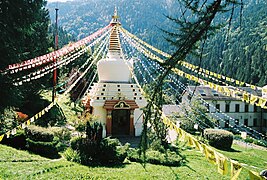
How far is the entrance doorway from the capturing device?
18875 mm

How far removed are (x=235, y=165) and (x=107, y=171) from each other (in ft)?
20.5

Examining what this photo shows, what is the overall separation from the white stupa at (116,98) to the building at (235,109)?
21.3 metres

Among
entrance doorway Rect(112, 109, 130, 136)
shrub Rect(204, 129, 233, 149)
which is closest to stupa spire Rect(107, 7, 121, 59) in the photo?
entrance doorway Rect(112, 109, 130, 136)

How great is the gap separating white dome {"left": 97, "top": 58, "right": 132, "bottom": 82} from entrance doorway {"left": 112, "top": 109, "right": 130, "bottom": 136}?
1.88m

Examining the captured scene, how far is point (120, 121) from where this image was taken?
19234 mm

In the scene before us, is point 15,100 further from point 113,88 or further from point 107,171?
point 113,88

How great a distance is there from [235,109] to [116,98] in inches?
1127

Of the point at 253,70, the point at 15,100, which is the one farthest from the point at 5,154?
the point at 253,70

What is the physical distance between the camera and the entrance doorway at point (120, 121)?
61.9ft

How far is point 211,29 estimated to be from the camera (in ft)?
10.8

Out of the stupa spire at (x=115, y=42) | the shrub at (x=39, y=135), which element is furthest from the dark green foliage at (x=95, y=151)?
the stupa spire at (x=115, y=42)

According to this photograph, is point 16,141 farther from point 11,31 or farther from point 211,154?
point 211,154

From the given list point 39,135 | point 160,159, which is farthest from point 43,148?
point 160,159

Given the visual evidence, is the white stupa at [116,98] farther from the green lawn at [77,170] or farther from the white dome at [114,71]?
the green lawn at [77,170]
